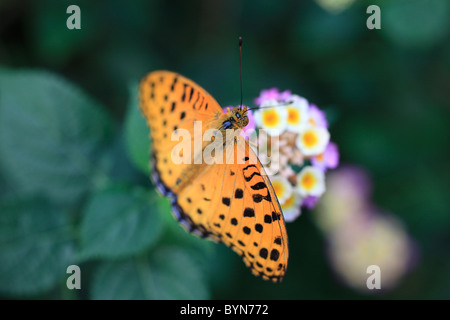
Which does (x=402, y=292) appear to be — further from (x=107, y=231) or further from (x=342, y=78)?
(x=107, y=231)

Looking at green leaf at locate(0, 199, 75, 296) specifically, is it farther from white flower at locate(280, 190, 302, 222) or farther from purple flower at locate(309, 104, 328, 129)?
purple flower at locate(309, 104, 328, 129)

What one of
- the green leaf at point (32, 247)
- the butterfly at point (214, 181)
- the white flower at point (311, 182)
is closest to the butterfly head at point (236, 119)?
the butterfly at point (214, 181)

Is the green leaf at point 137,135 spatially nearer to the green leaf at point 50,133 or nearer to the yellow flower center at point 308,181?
the green leaf at point 50,133

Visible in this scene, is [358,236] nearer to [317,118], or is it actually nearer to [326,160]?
[326,160]

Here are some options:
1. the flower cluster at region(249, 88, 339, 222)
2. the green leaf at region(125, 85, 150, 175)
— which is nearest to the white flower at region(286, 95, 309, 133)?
the flower cluster at region(249, 88, 339, 222)

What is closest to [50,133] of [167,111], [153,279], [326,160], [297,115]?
[167,111]

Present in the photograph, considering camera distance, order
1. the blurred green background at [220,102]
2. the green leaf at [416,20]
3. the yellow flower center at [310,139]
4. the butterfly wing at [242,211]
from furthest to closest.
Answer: the green leaf at [416,20] < the blurred green background at [220,102] < the yellow flower center at [310,139] < the butterfly wing at [242,211]
